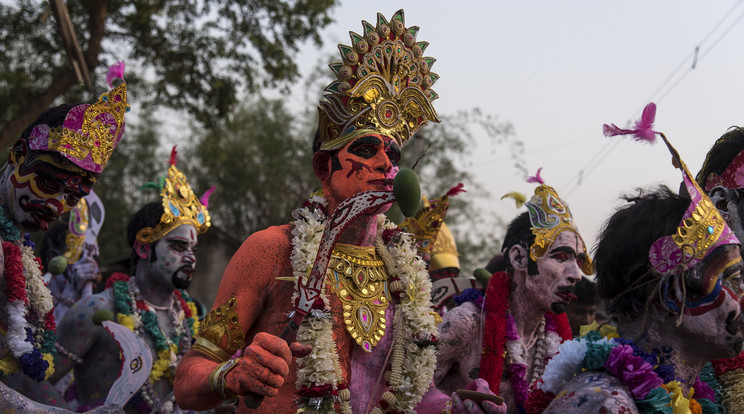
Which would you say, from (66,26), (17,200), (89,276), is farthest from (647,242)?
(66,26)

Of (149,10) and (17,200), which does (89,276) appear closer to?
(17,200)

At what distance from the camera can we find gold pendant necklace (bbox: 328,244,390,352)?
322 cm

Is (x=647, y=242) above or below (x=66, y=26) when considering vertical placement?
below

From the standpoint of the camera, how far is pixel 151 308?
571cm

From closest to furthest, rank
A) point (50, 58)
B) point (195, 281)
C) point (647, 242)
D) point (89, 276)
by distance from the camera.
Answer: point (647, 242) < point (89, 276) < point (50, 58) < point (195, 281)

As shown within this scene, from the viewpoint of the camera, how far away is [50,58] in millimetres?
11891

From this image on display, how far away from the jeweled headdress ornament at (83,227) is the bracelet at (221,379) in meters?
4.32

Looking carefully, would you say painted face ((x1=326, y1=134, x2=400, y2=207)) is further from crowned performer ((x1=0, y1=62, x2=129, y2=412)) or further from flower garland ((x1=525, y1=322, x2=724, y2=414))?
crowned performer ((x1=0, y1=62, x2=129, y2=412))

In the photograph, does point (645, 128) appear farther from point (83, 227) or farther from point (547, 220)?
point (83, 227)

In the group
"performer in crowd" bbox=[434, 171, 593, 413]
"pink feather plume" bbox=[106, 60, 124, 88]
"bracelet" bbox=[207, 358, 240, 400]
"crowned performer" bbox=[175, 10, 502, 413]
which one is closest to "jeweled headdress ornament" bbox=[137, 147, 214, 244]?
"pink feather plume" bbox=[106, 60, 124, 88]

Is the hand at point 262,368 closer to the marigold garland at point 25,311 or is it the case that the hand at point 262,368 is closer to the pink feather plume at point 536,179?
the marigold garland at point 25,311

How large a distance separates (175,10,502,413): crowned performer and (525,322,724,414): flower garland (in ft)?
1.67

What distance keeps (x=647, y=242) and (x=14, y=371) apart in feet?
10.3

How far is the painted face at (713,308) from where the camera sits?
9.95ft
